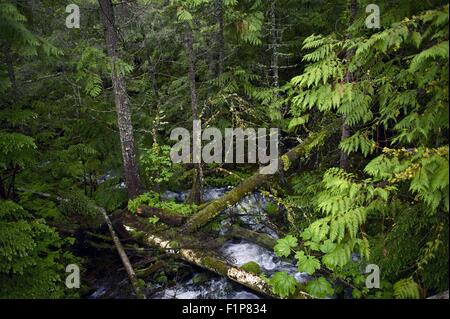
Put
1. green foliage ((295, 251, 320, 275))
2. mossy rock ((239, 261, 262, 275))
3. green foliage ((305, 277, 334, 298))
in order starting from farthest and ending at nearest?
mossy rock ((239, 261, 262, 275)), green foliage ((295, 251, 320, 275)), green foliage ((305, 277, 334, 298))

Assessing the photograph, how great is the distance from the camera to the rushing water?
7.71 meters

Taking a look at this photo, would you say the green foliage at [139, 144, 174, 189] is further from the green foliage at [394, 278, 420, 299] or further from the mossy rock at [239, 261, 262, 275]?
the green foliage at [394, 278, 420, 299]

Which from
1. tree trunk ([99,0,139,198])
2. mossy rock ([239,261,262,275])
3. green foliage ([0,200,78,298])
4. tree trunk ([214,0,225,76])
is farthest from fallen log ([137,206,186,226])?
tree trunk ([214,0,225,76])

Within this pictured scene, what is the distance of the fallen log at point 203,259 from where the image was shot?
7.20m

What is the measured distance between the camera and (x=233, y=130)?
12.0 m

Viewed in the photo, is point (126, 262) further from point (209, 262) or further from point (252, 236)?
point (252, 236)

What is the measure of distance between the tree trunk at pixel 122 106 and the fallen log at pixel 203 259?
1.28 meters

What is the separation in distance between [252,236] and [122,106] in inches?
212

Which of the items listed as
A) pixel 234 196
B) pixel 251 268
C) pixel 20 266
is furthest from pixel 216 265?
pixel 20 266

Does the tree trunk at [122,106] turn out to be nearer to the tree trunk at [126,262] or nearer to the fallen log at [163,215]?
the fallen log at [163,215]

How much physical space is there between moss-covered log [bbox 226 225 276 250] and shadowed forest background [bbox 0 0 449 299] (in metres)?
0.05
